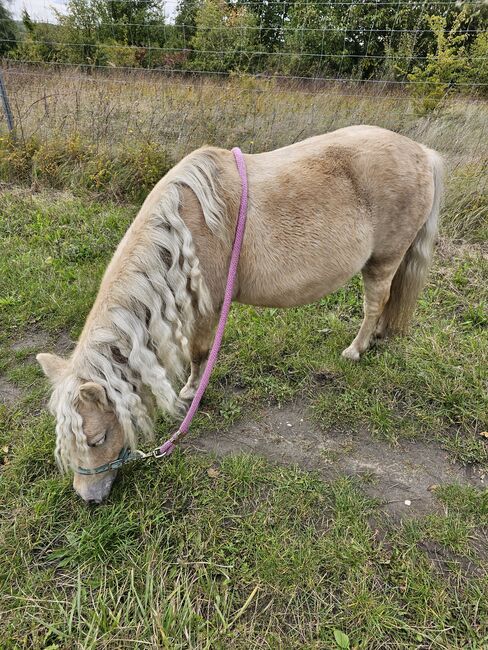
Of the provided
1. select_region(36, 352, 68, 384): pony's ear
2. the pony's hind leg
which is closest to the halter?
select_region(36, 352, 68, 384): pony's ear

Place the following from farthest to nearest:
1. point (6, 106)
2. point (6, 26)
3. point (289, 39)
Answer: point (6, 26) < point (289, 39) < point (6, 106)

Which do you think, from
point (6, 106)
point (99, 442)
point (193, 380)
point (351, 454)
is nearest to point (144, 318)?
point (99, 442)

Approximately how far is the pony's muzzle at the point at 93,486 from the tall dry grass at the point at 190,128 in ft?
13.5

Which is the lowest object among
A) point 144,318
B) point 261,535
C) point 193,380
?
point 261,535

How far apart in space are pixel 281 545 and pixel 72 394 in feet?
4.31

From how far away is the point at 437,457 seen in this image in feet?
7.92

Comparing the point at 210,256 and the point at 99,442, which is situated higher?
the point at 210,256

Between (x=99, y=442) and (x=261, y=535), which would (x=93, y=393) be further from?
(x=261, y=535)

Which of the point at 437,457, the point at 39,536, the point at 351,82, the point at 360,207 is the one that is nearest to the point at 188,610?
the point at 39,536

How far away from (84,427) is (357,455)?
5.53ft

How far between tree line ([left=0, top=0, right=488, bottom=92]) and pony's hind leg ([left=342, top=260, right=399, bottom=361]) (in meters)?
4.51

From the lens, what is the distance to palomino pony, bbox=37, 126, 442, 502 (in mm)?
1782

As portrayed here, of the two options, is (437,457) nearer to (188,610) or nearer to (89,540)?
(188,610)

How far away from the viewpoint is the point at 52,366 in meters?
1.88
